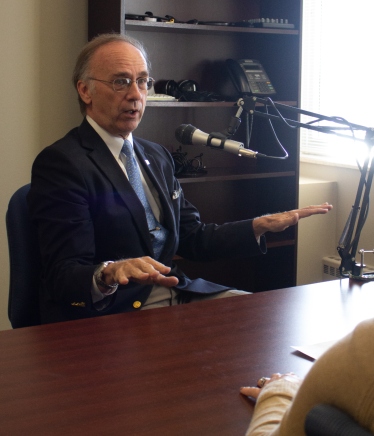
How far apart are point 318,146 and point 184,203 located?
1.67m

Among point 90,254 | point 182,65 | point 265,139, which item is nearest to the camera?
point 90,254

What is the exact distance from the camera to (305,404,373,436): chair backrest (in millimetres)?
643

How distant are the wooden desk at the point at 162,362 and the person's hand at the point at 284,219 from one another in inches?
12.5

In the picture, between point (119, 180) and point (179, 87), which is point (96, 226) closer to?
point (119, 180)

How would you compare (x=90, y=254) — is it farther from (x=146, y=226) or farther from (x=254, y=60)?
(x=254, y=60)

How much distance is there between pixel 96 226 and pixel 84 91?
1.67 ft

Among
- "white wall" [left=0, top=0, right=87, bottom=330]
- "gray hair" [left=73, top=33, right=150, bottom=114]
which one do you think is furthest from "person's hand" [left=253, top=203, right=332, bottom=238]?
"white wall" [left=0, top=0, right=87, bottom=330]

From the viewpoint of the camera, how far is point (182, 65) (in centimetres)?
327

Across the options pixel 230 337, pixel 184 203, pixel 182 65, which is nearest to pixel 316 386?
pixel 230 337

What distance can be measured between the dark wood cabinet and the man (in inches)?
28.8

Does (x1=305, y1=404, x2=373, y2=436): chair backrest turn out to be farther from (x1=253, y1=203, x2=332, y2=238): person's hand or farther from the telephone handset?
the telephone handset

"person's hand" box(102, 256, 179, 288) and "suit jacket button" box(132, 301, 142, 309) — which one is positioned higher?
"person's hand" box(102, 256, 179, 288)

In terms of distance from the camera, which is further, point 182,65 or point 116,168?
point 182,65

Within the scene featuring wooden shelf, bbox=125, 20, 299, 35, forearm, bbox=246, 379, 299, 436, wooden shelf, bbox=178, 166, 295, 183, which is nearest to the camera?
forearm, bbox=246, 379, 299, 436
